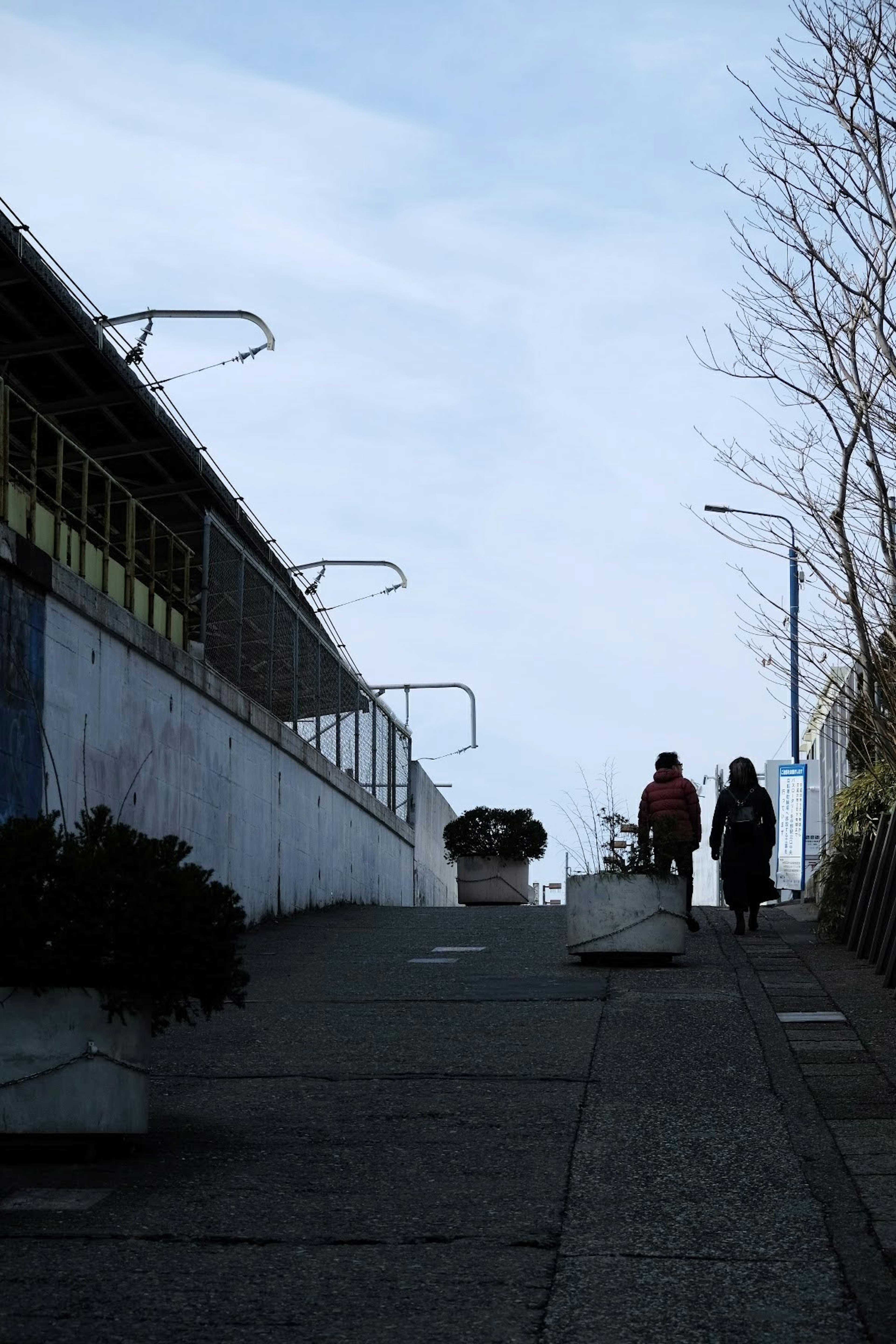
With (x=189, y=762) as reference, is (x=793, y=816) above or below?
below

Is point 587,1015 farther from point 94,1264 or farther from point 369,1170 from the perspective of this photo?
point 94,1264

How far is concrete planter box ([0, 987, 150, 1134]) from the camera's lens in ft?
19.5

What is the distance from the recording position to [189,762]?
16.1 metres

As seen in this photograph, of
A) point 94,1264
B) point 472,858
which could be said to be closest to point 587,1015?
point 94,1264

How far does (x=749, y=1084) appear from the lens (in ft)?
24.8

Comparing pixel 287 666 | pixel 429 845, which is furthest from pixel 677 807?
pixel 429 845

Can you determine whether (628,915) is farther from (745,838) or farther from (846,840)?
(745,838)

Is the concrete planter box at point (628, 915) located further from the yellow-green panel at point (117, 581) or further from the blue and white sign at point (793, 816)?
the blue and white sign at point (793, 816)

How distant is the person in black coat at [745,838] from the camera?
16047mm

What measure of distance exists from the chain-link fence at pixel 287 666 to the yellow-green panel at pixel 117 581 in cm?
265

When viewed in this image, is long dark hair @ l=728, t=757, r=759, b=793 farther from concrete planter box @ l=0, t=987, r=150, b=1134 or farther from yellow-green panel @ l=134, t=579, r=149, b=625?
concrete planter box @ l=0, t=987, r=150, b=1134

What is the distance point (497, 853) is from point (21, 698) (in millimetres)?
20275

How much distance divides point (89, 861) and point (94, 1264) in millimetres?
1846

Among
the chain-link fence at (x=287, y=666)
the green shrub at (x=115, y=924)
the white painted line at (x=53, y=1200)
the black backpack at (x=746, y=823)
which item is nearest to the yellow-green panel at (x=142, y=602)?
the chain-link fence at (x=287, y=666)
